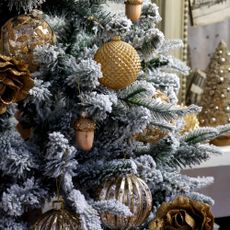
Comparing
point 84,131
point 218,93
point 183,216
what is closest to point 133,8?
point 84,131

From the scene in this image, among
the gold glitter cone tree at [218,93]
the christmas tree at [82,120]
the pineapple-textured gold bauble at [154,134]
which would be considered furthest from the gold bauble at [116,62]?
the gold glitter cone tree at [218,93]

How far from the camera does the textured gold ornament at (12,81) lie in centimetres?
65

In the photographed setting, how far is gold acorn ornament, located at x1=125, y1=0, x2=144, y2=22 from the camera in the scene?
772 mm

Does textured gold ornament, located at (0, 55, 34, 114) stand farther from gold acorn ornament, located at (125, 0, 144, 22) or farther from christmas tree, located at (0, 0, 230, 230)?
gold acorn ornament, located at (125, 0, 144, 22)

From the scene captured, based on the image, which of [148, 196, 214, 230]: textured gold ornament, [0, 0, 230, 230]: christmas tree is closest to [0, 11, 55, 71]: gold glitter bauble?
[0, 0, 230, 230]: christmas tree

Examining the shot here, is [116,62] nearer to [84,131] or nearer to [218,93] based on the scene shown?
[84,131]

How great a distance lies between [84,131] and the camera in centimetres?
71

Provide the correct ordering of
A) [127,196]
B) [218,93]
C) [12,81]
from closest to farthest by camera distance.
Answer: [12,81] < [127,196] < [218,93]

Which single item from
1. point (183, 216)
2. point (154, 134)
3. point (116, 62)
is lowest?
point (183, 216)

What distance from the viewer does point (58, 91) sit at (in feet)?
2.40

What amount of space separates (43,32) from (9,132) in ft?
0.46

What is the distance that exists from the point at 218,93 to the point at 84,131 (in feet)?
1.91

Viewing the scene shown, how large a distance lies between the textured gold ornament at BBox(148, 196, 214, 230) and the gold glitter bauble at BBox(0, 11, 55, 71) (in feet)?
0.92

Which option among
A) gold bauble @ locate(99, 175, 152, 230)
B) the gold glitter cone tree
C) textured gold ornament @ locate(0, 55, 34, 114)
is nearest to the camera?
textured gold ornament @ locate(0, 55, 34, 114)
